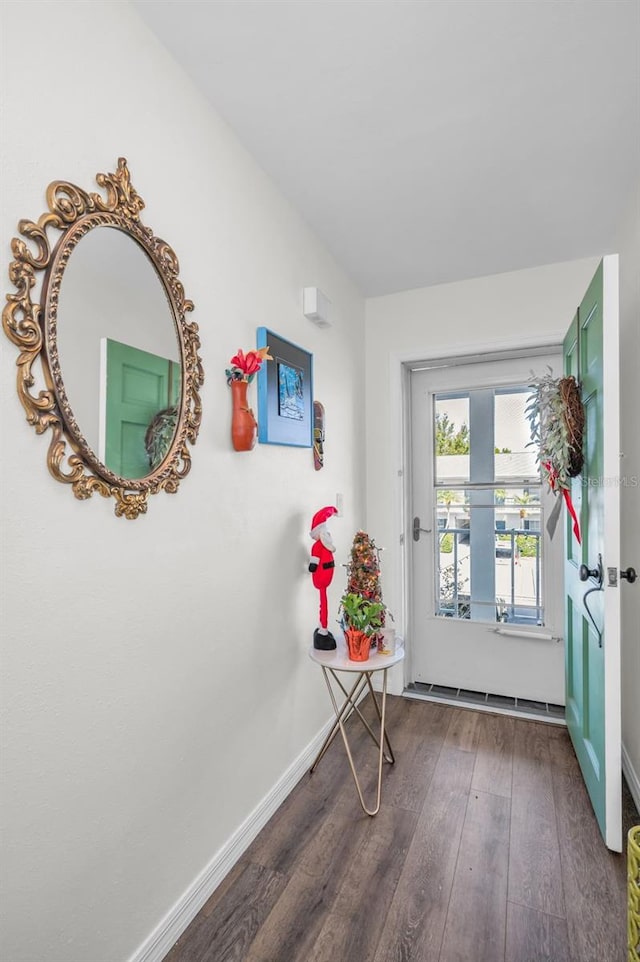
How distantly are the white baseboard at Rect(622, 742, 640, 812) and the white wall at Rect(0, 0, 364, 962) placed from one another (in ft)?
4.50

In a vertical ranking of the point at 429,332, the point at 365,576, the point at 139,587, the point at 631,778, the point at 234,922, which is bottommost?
the point at 234,922

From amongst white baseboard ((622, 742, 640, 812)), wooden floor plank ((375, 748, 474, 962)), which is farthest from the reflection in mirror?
white baseboard ((622, 742, 640, 812))

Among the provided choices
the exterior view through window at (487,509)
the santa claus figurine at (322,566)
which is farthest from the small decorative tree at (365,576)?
the exterior view through window at (487,509)

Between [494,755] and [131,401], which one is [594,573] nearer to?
[494,755]

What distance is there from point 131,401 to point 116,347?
0.14m

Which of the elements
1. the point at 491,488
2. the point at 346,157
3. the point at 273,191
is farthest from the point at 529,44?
the point at 491,488

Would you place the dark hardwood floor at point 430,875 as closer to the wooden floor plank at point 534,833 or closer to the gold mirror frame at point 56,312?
the wooden floor plank at point 534,833

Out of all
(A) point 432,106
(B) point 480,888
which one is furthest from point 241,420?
(B) point 480,888

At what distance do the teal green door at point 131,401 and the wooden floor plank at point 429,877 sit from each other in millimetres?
1498

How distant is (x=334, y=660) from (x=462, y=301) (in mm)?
2143

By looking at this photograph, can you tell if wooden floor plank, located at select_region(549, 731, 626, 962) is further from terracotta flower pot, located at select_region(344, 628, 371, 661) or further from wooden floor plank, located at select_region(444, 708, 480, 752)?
terracotta flower pot, located at select_region(344, 628, 371, 661)

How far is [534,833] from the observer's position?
1.80 meters

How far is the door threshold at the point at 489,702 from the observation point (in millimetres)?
2688

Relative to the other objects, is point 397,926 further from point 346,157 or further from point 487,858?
point 346,157
